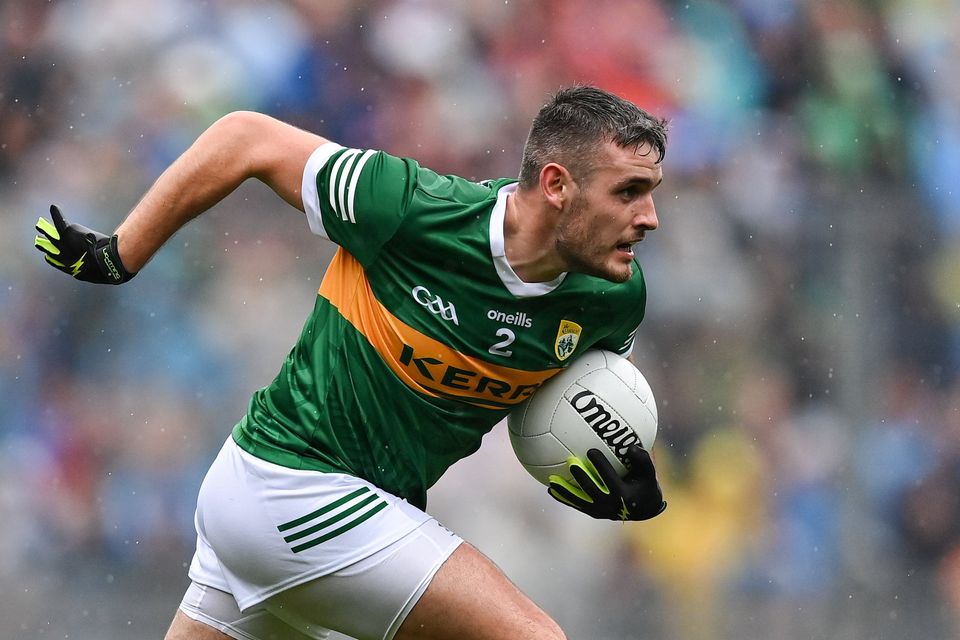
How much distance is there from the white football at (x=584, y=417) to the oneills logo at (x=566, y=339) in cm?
11

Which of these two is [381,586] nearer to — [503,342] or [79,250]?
[503,342]

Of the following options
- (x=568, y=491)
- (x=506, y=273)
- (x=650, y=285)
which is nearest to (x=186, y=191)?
(x=506, y=273)

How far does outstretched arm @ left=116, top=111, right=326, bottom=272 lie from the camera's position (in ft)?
10.4

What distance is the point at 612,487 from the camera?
345 centimetres

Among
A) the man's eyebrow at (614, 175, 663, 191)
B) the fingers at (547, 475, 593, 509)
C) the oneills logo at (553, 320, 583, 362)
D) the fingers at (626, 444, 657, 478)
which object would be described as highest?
the man's eyebrow at (614, 175, 663, 191)

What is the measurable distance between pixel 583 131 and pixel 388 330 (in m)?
0.75

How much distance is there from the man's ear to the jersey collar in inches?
5.8

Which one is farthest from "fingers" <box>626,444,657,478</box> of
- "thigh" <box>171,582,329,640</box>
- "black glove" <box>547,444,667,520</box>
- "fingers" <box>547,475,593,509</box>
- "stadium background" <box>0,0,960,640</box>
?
"stadium background" <box>0,0,960,640</box>

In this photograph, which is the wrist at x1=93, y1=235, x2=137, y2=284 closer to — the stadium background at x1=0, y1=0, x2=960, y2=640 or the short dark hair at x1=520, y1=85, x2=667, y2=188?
the short dark hair at x1=520, y1=85, x2=667, y2=188

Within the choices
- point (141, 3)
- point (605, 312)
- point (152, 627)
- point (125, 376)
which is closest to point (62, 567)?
point (152, 627)

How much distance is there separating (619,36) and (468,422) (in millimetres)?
3804

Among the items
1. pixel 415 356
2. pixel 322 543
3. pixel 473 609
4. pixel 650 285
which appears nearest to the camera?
pixel 473 609

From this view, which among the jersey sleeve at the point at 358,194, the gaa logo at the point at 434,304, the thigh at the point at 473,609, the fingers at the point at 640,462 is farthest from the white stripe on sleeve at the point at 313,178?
the fingers at the point at 640,462

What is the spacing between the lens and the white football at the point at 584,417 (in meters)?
3.45
